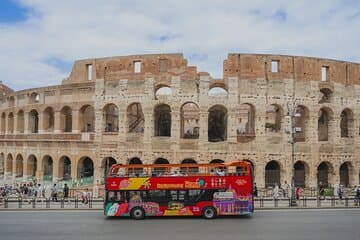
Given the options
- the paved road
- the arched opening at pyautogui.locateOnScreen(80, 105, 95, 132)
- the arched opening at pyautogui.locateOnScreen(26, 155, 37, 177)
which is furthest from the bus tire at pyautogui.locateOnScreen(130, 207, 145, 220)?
the arched opening at pyautogui.locateOnScreen(26, 155, 37, 177)

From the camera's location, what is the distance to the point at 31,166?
36.5 meters

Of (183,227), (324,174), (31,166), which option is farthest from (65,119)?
(324,174)

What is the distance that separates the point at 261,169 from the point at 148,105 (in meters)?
10.6

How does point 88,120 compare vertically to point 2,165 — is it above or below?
above

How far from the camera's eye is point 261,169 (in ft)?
95.9

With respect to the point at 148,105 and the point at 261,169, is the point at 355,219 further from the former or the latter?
the point at 148,105

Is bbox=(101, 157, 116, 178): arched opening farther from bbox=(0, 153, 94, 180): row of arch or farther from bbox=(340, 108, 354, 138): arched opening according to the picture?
bbox=(340, 108, 354, 138): arched opening

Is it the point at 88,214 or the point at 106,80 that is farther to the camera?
the point at 106,80

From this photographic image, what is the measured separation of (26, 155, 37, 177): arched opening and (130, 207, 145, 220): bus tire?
21.7 metres

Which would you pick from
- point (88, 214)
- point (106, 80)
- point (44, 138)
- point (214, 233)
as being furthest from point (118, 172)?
point (44, 138)

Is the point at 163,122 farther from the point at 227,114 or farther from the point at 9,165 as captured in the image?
the point at 9,165

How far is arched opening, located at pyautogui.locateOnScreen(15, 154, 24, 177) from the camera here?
37.6m

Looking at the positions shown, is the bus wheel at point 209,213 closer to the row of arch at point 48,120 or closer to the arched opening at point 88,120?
the row of arch at point 48,120

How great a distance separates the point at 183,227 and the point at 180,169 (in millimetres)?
4383
